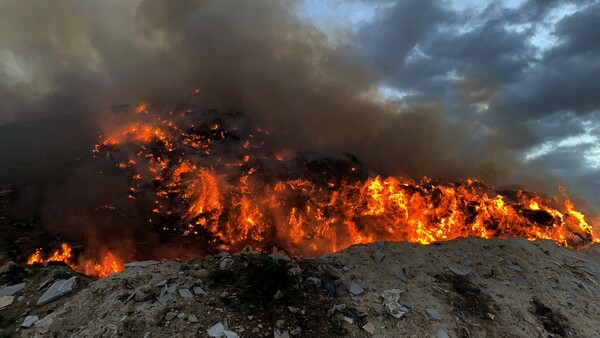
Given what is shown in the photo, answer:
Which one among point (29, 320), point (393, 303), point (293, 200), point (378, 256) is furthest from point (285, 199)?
point (29, 320)

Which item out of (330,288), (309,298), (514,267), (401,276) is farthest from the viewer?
(514,267)

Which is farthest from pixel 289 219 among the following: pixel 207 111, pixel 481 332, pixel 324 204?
pixel 207 111

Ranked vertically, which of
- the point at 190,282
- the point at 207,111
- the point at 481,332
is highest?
the point at 207,111

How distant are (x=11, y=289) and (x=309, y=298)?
8.54 meters

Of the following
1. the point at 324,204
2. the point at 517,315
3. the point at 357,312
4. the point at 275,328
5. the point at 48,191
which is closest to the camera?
the point at 275,328

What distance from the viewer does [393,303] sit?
31.3 ft

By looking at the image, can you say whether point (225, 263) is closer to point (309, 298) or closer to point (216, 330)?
point (216, 330)

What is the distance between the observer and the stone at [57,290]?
881 centimetres

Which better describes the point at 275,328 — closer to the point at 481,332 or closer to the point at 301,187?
the point at 481,332

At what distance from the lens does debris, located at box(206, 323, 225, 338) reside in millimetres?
7660

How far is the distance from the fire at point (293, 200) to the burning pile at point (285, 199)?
0.06 m

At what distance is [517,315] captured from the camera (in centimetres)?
1014

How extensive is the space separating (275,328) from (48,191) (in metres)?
16.3

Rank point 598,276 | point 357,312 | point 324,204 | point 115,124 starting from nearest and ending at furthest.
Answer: point 357,312 → point 598,276 → point 324,204 → point 115,124
